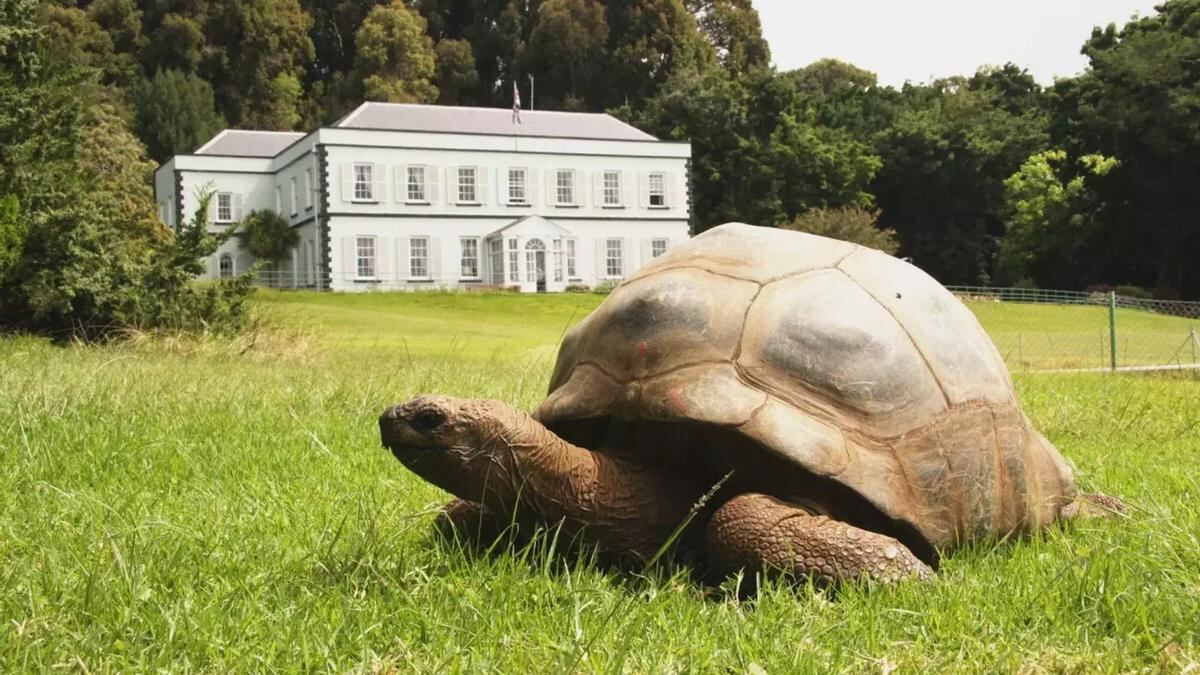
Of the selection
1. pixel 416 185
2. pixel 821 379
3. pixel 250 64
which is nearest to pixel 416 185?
pixel 416 185

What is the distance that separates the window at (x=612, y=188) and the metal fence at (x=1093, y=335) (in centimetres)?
1785

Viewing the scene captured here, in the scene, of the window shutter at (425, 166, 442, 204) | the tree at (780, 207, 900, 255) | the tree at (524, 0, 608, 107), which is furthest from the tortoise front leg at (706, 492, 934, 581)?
the tree at (524, 0, 608, 107)

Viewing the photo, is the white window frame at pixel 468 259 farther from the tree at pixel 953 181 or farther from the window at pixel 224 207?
the tree at pixel 953 181

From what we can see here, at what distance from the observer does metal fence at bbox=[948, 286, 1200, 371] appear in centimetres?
1359

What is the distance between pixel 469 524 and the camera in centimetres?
289

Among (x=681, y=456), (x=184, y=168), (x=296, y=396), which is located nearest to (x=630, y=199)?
(x=184, y=168)

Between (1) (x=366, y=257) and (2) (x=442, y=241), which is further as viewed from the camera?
(2) (x=442, y=241)

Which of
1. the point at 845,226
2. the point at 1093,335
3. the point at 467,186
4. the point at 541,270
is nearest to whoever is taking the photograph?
the point at 1093,335

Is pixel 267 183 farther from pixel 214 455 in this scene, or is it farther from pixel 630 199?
pixel 214 455

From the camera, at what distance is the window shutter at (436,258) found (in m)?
43.1

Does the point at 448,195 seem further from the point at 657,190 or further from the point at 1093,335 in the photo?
the point at 1093,335

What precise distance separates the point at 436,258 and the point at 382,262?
7.22ft

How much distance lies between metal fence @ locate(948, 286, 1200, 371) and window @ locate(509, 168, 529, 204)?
63.7 feet

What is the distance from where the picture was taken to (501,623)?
225 cm
